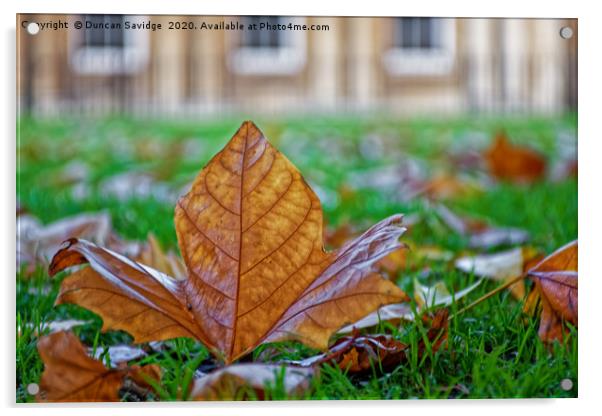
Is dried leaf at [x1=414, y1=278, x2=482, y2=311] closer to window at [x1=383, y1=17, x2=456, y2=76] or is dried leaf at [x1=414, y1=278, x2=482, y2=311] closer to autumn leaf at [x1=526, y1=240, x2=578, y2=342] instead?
autumn leaf at [x1=526, y1=240, x2=578, y2=342]

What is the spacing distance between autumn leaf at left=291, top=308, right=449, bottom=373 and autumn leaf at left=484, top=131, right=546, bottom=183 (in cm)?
124

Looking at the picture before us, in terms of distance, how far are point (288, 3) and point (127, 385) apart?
0.54 meters

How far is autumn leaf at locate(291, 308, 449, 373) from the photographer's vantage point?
30.0 inches

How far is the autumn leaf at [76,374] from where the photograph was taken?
704 millimetres

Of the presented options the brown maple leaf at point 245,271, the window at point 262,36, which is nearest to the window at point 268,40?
the window at point 262,36

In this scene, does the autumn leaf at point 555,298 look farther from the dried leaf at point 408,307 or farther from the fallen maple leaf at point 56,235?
the fallen maple leaf at point 56,235

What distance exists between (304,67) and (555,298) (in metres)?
1.35

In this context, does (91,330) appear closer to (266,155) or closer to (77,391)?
(77,391)

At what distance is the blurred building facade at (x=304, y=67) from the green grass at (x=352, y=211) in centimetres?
9

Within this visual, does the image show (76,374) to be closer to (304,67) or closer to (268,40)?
(268,40)

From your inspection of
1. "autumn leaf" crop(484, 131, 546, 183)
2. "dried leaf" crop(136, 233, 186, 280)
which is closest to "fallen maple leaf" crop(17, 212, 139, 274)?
"dried leaf" crop(136, 233, 186, 280)
